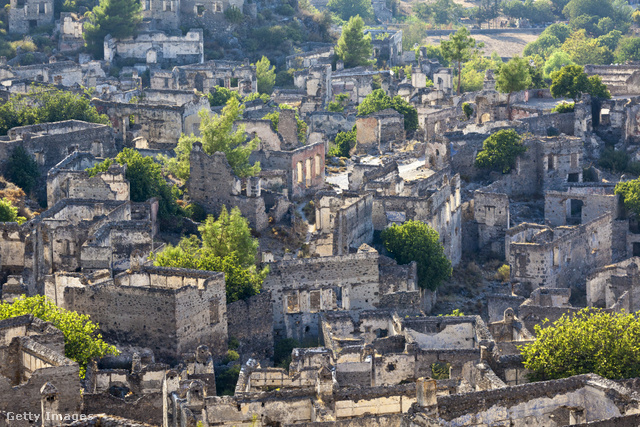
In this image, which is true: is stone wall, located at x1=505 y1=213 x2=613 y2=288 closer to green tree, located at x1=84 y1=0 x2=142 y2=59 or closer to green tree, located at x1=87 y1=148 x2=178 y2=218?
green tree, located at x1=87 y1=148 x2=178 y2=218

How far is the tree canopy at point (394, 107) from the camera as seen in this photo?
8681cm

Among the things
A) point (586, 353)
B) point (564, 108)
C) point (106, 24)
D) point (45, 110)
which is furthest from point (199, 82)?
point (586, 353)

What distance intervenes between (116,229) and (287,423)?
1934 centimetres

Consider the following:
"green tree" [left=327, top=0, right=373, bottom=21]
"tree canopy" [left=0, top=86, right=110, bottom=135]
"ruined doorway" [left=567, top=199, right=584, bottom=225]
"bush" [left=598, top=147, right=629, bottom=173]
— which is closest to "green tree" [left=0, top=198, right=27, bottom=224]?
"tree canopy" [left=0, top=86, right=110, bottom=135]

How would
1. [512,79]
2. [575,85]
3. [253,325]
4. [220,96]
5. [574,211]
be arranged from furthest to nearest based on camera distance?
[220,96]
[512,79]
[575,85]
[574,211]
[253,325]

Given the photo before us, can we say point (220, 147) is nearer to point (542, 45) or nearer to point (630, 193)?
point (630, 193)

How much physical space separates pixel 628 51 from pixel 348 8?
107ft

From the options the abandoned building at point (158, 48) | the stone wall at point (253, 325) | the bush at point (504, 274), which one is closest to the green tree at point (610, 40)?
the abandoned building at point (158, 48)

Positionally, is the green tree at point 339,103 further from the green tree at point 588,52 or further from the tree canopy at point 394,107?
the green tree at point 588,52

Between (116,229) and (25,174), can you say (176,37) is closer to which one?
(25,174)

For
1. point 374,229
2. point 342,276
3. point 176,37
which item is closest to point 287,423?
point 342,276

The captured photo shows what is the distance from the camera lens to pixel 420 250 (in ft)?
208

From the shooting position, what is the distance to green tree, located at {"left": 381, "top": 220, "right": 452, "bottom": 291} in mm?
63219

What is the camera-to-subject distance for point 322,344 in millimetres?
55625
